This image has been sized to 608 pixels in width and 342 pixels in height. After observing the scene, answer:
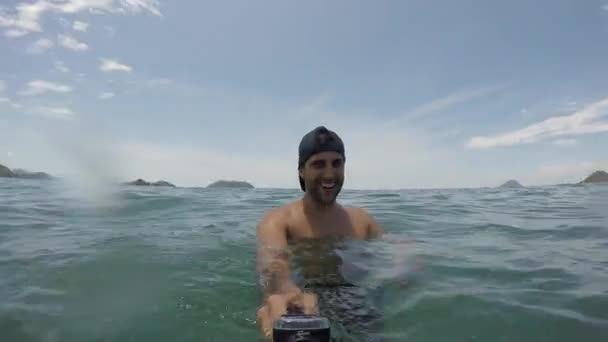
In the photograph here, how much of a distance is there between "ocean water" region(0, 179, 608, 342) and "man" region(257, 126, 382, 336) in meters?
0.26

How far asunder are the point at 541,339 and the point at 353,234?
248 centimetres

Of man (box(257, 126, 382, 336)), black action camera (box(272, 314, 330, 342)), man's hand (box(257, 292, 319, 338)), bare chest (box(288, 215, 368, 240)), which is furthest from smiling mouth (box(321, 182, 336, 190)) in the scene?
black action camera (box(272, 314, 330, 342))

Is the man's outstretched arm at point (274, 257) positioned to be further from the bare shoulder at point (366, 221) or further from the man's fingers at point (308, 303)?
the bare shoulder at point (366, 221)

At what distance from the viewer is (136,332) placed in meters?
3.26

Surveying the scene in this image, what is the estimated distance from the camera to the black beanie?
4551 mm

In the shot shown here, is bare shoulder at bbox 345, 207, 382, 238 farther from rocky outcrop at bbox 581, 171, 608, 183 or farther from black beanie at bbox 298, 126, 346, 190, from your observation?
rocky outcrop at bbox 581, 171, 608, 183

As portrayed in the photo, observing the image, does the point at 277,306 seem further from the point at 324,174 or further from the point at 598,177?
the point at 598,177

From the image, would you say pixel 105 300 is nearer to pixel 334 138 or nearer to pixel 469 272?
pixel 334 138

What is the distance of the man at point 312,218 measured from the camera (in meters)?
4.23

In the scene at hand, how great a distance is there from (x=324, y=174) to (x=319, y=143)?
1.14 feet

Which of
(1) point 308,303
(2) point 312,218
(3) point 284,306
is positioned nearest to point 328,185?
(2) point 312,218

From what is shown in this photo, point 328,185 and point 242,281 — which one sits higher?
point 328,185

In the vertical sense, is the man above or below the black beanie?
below

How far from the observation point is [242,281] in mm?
4566
